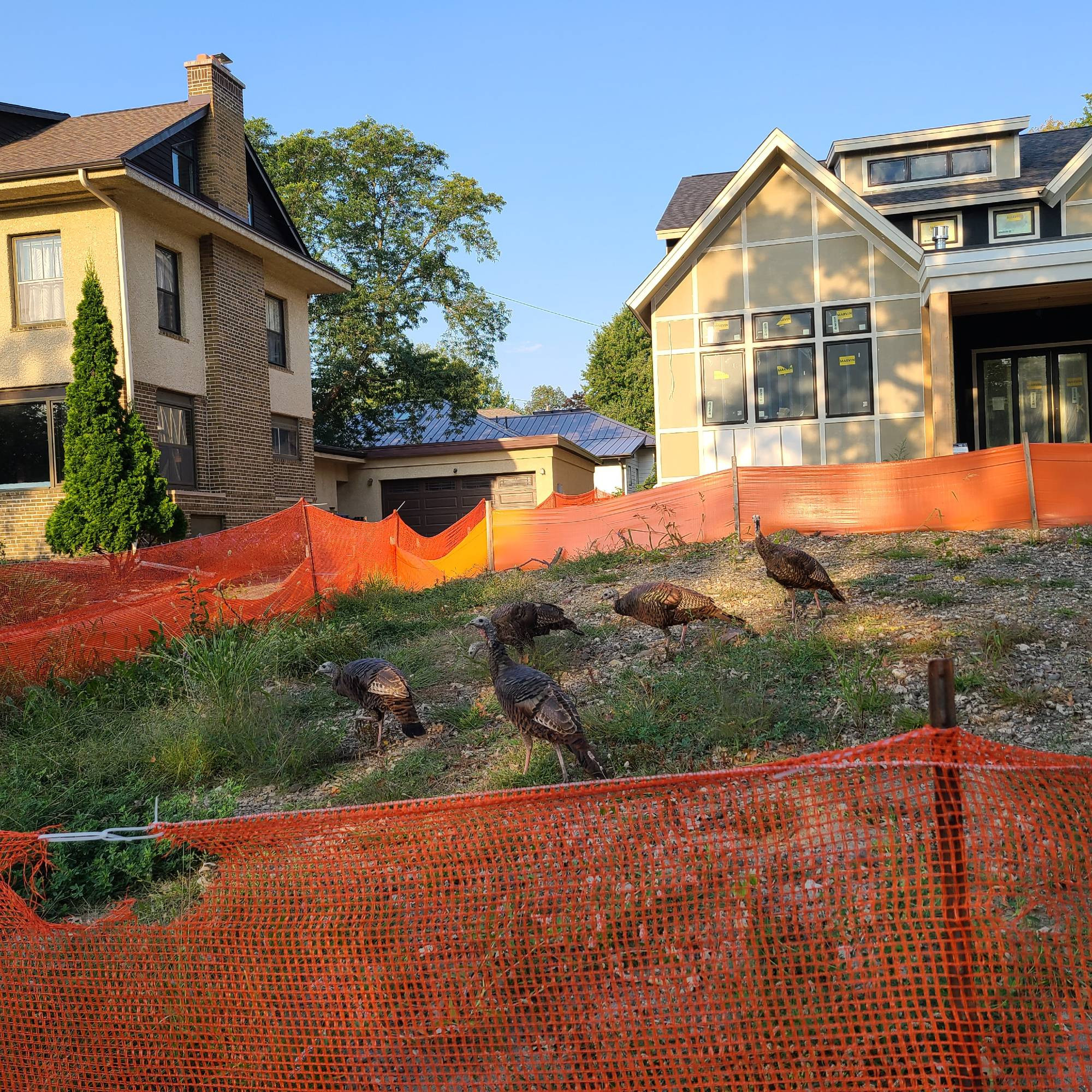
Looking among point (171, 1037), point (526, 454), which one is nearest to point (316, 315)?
point (526, 454)

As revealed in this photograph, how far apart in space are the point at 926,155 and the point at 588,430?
64.8 feet

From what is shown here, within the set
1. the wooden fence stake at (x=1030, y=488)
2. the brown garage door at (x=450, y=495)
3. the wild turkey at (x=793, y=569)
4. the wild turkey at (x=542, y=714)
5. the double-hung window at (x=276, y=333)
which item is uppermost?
the double-hung window at (x=276, y=333)

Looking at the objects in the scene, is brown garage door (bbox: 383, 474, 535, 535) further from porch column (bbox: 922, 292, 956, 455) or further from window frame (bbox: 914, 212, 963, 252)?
porch column (bbox: 922, 292, 956, 455)

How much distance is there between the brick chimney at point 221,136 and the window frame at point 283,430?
426cm

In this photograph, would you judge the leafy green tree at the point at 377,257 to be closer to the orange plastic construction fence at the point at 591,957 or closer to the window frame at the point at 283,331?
the window frame at the point at 283,331

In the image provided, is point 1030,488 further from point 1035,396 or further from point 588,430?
point 588,430

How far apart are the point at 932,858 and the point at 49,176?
1691cm

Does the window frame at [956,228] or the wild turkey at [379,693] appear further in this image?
the window frame at [956,228]

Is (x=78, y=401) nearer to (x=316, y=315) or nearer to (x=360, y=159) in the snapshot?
(x=316, y=315)

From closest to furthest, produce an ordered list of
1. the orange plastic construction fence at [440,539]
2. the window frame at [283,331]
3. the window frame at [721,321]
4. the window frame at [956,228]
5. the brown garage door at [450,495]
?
the orange plastic construction fence at [440,539] < the window frame at [721,321] < the window frame at [956,228] < the window frame at [283,331] < the brown garage door at [450,495]

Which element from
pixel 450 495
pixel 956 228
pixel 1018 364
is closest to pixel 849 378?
pixel 1018 364

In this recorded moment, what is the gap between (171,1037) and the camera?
328 centimetres

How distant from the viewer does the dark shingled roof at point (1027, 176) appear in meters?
19.2

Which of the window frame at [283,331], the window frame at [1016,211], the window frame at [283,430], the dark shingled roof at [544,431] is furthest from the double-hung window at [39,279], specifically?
the window frame at [1016,211]
